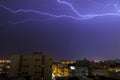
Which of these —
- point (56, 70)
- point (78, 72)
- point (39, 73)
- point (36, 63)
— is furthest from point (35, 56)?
point (56, 70)

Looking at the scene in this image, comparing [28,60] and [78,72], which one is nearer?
[28,60]

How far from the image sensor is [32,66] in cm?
3219

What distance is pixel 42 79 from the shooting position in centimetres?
3080

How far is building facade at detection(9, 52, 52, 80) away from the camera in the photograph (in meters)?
31.6

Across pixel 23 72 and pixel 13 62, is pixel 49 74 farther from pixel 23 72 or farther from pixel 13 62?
pixel 13 62

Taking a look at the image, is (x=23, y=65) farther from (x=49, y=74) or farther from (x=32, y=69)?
(x=49, y=74)

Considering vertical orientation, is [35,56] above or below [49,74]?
above

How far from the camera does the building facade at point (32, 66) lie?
31562 millimetres

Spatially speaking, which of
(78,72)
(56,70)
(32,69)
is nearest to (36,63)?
(32,69)

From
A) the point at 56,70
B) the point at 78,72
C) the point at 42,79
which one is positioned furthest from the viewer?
the point at 56,70

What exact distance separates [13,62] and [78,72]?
14762 millimetres

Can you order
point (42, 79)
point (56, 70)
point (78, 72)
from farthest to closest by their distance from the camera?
point (56, 70), point (78, 72), point (42, 79)

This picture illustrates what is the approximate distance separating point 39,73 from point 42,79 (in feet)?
5.35

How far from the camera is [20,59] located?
1276 inches
